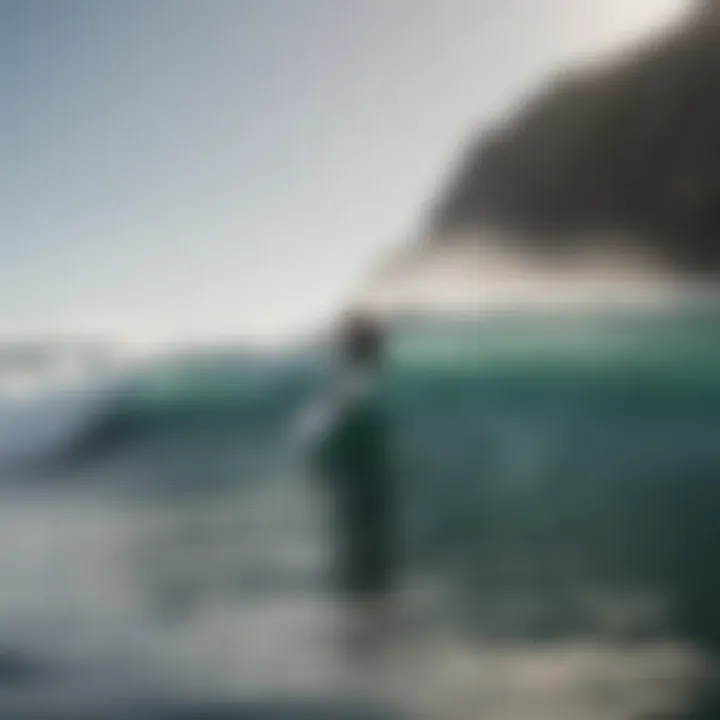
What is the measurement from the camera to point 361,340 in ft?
3.64

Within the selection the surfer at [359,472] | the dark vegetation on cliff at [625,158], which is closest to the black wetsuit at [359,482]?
the surfer at [359,472]

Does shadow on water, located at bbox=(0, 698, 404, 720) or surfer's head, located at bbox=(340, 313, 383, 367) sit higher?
surfer's head, located at bbox=(340, 313, 383, 367)

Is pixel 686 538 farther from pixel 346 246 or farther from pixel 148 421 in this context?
pixel 148 421

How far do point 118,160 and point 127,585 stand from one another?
0.55m

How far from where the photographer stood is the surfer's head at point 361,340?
1104 mm

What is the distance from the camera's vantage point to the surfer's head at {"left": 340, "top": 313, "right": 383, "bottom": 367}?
110 cm

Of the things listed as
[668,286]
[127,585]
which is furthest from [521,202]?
[127,585]

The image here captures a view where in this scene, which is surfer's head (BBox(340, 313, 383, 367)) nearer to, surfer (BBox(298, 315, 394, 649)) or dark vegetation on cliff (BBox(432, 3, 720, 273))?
surfer (BBox(298, 315, 394, 649))

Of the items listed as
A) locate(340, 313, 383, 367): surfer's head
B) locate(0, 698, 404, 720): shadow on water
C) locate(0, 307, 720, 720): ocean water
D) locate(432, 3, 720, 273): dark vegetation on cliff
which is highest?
locate(432, 3, 720, 273): dark vegetation on cliff

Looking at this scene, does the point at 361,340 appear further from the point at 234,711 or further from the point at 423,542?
the point at 234,711

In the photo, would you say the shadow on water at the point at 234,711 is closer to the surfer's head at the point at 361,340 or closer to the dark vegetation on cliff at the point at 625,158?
the surfer's head at the point at 361,340

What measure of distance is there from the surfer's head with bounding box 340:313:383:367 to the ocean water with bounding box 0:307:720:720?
2cm

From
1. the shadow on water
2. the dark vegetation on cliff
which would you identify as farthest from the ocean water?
the dark vegetation on cliff

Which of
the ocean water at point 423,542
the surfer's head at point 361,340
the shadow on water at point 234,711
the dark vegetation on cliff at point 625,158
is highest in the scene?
the dark vegetation on cliff at point 625,158
